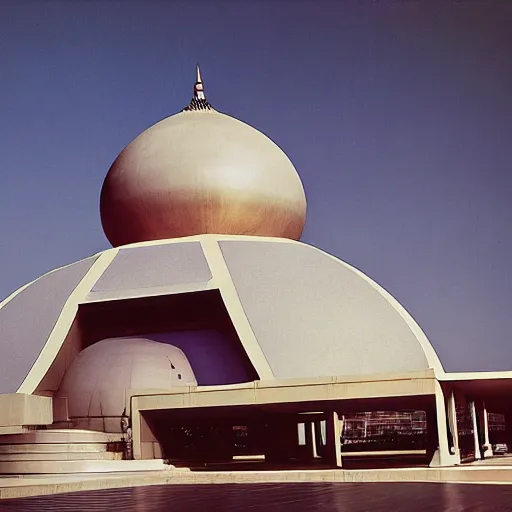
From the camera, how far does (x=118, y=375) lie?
72.5ft

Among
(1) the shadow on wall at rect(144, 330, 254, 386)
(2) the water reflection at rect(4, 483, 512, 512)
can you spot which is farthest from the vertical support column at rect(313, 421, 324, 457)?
(2) the water reflection at rect(4, 483, 512, 512)

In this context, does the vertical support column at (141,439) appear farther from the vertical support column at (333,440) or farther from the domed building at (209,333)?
the vertical support column at (333,440)

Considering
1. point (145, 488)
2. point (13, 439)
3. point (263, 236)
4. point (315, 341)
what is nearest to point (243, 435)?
point (263, 236)

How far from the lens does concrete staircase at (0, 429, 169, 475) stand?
19.0 meters

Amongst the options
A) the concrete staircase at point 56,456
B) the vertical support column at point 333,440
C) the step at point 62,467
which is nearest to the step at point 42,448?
the concrete staircase at point 56,456

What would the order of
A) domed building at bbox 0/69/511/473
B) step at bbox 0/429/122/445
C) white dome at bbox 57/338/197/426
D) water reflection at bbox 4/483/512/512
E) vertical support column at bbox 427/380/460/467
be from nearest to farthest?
water reflection at bbox 4/483/512/512, vertical support column at bbox 427/380/460/467, step at bbox 0/429/122/445, domed building at bbox 0/69/511/473, white dome at bbox 57/338/197/426

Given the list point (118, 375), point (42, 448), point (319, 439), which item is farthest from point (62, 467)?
point (319, 439)

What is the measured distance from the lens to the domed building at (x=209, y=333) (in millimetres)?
19688

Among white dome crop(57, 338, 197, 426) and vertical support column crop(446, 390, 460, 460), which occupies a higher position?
white dome crop(57, 338, 197, 426)

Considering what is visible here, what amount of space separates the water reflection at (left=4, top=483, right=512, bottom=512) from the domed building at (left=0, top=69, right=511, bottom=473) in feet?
17.6

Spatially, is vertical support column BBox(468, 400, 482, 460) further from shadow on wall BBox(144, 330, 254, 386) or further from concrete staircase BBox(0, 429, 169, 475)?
concrete staircase BBox(0, 429, 169, 475)

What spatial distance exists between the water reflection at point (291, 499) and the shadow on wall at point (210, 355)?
761 centimetres

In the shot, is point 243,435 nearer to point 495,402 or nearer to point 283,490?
point 495,402

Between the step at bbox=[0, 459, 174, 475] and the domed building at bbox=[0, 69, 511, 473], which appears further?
the domed building at bbox=[0, 69, 511, 473]
